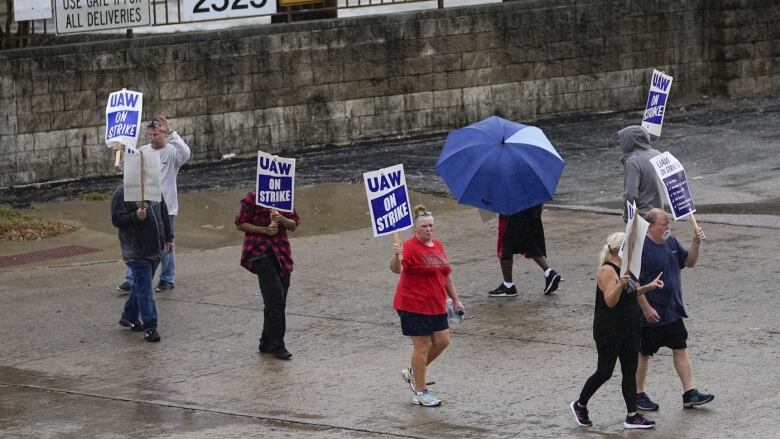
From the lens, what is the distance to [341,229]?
51.0 ft

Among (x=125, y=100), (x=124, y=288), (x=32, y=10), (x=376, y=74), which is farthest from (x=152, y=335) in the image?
(x=376, y=74)

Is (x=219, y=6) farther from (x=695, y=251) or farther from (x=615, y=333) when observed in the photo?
(x=615, y=333)

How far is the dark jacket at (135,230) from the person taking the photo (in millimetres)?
11344

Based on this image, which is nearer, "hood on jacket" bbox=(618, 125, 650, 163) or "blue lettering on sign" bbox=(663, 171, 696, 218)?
"blue lettering on sign" bbox=(663, 171, 696, 218)

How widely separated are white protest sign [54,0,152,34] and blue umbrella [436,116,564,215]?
7.42 meters

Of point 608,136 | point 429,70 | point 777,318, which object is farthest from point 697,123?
point 777,318

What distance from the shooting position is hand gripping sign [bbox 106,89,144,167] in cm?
1241

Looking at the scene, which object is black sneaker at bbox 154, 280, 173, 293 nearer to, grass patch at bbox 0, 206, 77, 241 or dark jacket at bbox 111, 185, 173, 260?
dark jacket at bbox 111, 185, 173, 260

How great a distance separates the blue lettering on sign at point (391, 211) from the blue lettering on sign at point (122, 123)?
358 cm

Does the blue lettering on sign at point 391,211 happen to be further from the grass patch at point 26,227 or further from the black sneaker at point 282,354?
the grass patch at point 26,227

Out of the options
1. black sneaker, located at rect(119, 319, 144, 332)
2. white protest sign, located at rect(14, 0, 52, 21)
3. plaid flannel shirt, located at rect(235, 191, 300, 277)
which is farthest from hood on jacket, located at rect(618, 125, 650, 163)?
white protest sign, located at rect(14, 0, 52, 21)

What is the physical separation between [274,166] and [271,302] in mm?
1030

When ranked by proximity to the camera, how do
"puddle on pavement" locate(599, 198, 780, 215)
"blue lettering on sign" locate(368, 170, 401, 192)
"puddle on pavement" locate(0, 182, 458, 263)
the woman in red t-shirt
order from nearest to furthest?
1. the woman in red t-shirt
2. "blue lettering on sign" locate(368, 170, 401, 192)
3. "puddle on pavement" locate(0, 182, 458, 263)
4. "puddle on pavement" locate(599, 198, 780, 215)

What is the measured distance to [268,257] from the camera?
1077 cm
